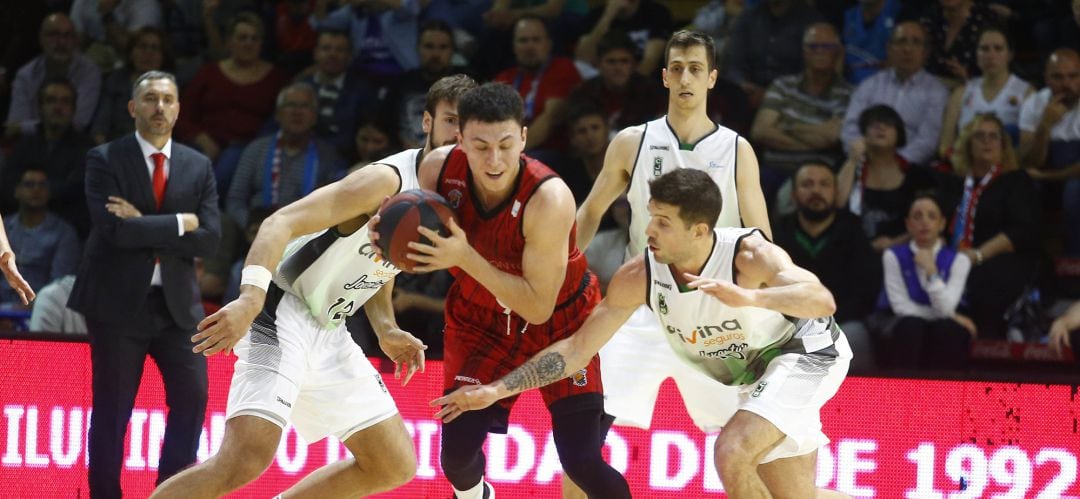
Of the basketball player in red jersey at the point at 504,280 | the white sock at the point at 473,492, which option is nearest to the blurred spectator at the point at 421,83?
the basketball player in red jersey at the point at 504,280

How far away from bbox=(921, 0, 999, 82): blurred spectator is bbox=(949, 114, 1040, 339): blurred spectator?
0.83 m

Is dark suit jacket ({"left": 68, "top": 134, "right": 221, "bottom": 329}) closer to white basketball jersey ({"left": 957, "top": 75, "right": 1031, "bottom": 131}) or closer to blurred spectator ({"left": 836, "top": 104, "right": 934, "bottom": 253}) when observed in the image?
blurred spectator ({"left": 836, "top": 104, "right": 934, "bottom": 253})

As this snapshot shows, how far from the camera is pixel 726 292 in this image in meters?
4.52

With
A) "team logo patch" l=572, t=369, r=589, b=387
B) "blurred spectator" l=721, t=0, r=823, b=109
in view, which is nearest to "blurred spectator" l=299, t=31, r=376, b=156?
"blurred spectator" l=721, t=0, r=823, b=109

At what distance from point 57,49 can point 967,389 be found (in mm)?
7069

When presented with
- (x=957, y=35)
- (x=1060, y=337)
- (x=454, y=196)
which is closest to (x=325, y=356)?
(x=454, y=196)

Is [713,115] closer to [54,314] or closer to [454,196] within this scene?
[54,314]

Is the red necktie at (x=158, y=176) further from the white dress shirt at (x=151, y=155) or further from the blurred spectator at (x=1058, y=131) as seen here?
the blurred spectator at (x=1058, y=131)

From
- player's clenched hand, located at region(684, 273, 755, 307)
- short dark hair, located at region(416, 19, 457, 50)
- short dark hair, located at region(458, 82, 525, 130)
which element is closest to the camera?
player's clenched hand, located at region(684, 273, 755, 307)

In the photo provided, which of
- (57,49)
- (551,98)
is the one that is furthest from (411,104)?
(57,49)

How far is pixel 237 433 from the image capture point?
191 inches

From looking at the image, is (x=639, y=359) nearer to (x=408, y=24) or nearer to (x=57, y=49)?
(x=408, y=24)

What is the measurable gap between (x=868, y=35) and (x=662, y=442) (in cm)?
416

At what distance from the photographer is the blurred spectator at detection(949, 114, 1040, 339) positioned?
7.77m
